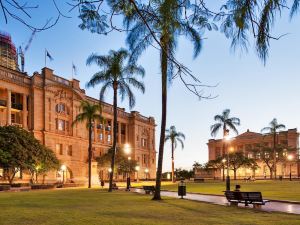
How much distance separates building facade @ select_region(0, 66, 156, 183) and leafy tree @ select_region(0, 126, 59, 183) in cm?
945

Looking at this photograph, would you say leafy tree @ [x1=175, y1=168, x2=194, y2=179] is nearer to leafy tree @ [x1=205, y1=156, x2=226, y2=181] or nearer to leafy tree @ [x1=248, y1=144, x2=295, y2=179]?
leafy tree @ [x1=205, y1=156, x2=226, y2=181]

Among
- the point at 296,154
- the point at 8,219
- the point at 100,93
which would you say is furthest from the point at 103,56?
the point at 296,154

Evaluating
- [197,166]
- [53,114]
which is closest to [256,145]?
[197,166]

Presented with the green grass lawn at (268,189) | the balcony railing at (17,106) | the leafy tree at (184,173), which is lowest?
the leafy tree at (184,173)

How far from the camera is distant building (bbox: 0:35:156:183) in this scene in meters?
66.9

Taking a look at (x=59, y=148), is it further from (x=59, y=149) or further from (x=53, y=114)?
(x=53, y=114)

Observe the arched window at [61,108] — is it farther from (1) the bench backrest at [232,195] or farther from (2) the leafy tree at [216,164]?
(1) the bench backrest at [232,195]

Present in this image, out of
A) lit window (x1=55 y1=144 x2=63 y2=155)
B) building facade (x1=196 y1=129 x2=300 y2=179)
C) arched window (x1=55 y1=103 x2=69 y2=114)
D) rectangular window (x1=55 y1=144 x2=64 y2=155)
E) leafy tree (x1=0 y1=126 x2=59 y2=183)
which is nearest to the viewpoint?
leafy tree (x1=0 y1=126 x2=59 y2=183)

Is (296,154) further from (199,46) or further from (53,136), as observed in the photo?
(199,46)

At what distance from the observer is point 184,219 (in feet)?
50.2

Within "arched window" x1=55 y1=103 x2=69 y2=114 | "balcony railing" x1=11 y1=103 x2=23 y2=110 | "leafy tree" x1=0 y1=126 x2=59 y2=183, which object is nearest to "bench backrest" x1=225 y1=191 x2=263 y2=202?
"leafy tree" x1=0 y1=126 x2=59 y2=183

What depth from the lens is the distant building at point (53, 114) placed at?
66.9m

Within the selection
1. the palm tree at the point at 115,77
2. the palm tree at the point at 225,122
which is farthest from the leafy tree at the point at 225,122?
the palm tree at the point at 115,77

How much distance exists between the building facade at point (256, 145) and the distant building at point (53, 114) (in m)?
33.7
